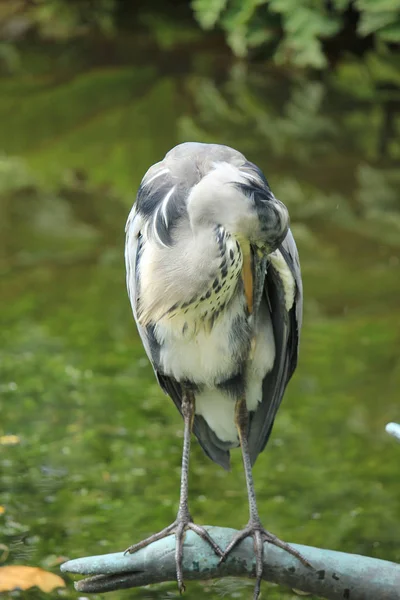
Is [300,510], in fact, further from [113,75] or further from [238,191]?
[113,75]

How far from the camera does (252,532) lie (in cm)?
271

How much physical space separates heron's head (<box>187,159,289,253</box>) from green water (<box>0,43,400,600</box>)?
5.37ft

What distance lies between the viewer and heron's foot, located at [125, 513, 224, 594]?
8.30ft

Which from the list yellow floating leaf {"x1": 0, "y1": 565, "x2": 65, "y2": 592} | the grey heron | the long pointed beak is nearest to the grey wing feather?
the grey heron

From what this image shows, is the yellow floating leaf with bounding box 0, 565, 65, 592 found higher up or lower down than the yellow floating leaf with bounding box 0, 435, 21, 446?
lower down

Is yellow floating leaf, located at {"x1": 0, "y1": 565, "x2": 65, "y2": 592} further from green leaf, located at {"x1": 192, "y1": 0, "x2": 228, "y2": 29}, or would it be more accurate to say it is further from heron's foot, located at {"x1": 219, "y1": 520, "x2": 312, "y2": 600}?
green leaf, located at {"x1": 192, "y1": 0, "x2": 228, "y2": 29}

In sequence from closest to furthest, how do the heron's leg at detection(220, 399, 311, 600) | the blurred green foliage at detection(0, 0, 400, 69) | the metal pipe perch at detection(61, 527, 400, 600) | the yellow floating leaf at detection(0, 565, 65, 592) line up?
the metal pipe perch at detection(61, 527, 400, 600) → the heron's leg at detection(220, 399, 311, 600) → the yellow floating leaf at detection(0, 565, 65, 592) → the blurred green foliage at detection(0, 0, 400, 69)

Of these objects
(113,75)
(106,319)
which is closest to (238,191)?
(106,319)

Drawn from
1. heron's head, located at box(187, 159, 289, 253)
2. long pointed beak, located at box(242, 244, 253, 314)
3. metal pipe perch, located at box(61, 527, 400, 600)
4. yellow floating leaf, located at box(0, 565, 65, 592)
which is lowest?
metal pipe perch, located at box(61, 527, 400, 600)

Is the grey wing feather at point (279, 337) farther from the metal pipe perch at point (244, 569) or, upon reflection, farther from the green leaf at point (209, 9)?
the green leaf at point (209, 9)

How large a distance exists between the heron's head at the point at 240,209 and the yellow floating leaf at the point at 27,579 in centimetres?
166

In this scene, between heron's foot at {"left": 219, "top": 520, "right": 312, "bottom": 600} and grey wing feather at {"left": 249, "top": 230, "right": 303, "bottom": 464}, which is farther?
grey wing feather at {"left": 249, "top": 230, "right": 303, "bottom": 464}

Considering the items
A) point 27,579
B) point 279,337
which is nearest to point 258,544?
point 279,337

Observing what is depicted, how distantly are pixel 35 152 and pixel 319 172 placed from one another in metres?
2.55
